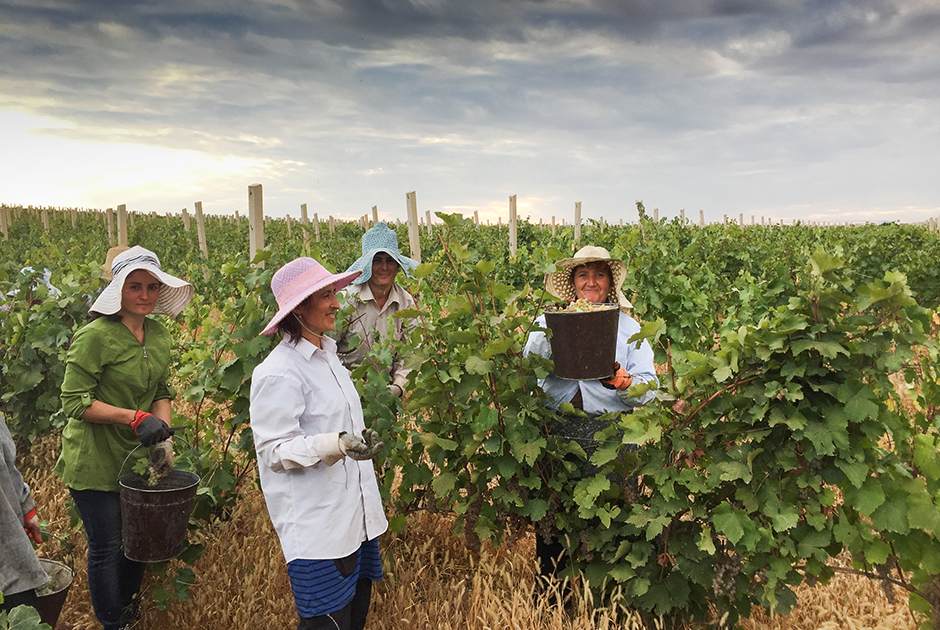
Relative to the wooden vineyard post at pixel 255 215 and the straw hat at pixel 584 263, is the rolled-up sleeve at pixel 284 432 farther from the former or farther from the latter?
the wooden vineyard post at pixel 255 215

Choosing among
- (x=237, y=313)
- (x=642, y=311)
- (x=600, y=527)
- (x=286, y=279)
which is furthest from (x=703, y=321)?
(x=286, y=279)

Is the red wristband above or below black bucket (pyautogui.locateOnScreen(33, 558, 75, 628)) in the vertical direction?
above

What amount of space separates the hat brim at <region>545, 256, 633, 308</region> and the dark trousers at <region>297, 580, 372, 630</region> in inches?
61.6

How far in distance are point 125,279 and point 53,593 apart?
1328mm

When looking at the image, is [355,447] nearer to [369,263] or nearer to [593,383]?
[593,383]

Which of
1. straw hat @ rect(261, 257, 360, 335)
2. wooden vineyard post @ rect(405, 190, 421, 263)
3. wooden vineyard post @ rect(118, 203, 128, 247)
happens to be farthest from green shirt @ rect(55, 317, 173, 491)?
wooden vineyard post @ rect(118, 203, 128, 247)

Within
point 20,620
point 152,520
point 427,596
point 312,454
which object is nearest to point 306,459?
point 312,454

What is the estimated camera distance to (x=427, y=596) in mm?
3301

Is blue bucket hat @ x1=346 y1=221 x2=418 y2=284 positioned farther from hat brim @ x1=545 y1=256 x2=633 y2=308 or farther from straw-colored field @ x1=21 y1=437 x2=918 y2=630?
straw-colored field @ x1=21 y1=437 x2=918 y2=630

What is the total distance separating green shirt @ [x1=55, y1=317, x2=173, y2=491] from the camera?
2.85 meters

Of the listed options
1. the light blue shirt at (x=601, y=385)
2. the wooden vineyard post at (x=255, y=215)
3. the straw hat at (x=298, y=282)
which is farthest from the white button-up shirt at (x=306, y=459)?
the wooden vineyard post at (x=255, y=215)

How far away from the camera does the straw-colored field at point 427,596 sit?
300 centimetres

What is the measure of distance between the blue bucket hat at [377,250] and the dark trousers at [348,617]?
6.06 ft

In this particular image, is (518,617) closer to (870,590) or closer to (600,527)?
(600,527)
